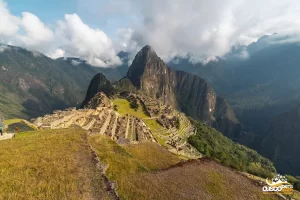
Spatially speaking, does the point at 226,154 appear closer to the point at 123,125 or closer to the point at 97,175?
the point at 123,125

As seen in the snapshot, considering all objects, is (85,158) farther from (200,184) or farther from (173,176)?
(200,184)

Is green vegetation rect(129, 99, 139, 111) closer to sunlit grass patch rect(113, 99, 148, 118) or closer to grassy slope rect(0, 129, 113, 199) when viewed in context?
sunlit grass patch rect(113, 99, 148, 118)

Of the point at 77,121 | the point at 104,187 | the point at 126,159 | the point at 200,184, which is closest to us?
the point at 104,187

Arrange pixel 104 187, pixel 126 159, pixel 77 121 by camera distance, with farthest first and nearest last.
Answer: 1. pixel 77 121
2. pixel 126 159
3. pixel 104 187

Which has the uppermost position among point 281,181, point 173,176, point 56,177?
point 56,177

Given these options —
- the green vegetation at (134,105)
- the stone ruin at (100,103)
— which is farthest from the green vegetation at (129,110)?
the stone ruin at (100,103)

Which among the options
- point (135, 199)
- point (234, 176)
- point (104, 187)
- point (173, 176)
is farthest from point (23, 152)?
point (234, 176)

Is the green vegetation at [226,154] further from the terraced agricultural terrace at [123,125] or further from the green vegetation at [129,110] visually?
the green vegetation at [129,110]
